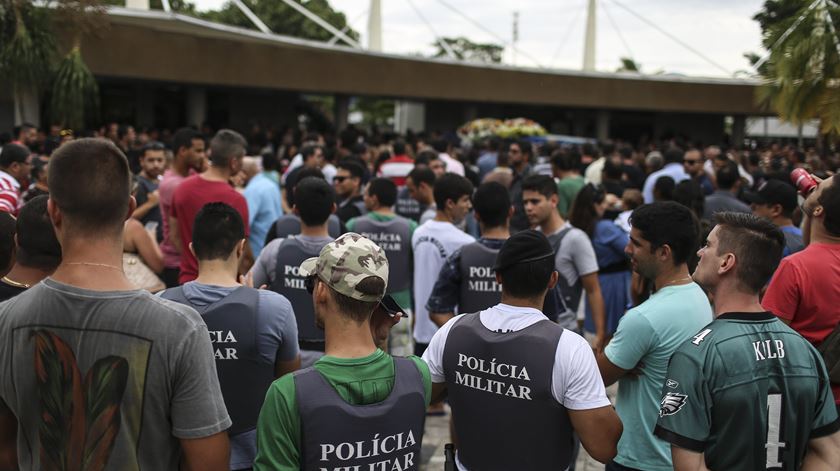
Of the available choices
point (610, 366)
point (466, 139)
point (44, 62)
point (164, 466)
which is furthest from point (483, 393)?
point (466, 139)

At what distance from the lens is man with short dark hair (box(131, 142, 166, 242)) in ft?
23.8

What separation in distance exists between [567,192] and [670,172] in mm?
2688

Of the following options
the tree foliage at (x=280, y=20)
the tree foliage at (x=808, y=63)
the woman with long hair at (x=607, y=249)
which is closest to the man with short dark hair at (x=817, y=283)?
the woman with long hair at (x=607, y=249)

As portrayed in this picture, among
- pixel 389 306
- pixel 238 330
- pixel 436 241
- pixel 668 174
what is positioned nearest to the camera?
pixel 389 306

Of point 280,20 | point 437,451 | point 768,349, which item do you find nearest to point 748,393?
point 768,349

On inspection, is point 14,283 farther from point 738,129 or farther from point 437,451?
point 738,129

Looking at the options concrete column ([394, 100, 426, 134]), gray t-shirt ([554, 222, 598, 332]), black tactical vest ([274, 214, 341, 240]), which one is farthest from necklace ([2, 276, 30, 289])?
concrete column ([394, 100, 426, 134])

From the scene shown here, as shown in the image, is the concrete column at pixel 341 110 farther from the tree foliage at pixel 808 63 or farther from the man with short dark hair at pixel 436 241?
the man with short dark hair at pixel 436 241

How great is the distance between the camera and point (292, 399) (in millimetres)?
2641

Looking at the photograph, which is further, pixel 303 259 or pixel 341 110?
pixel 341 110

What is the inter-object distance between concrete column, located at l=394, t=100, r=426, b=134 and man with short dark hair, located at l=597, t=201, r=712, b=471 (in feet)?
102

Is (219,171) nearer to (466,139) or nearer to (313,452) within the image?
(313,452)

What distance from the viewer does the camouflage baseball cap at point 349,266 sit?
2.80m

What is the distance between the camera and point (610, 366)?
364 cm
